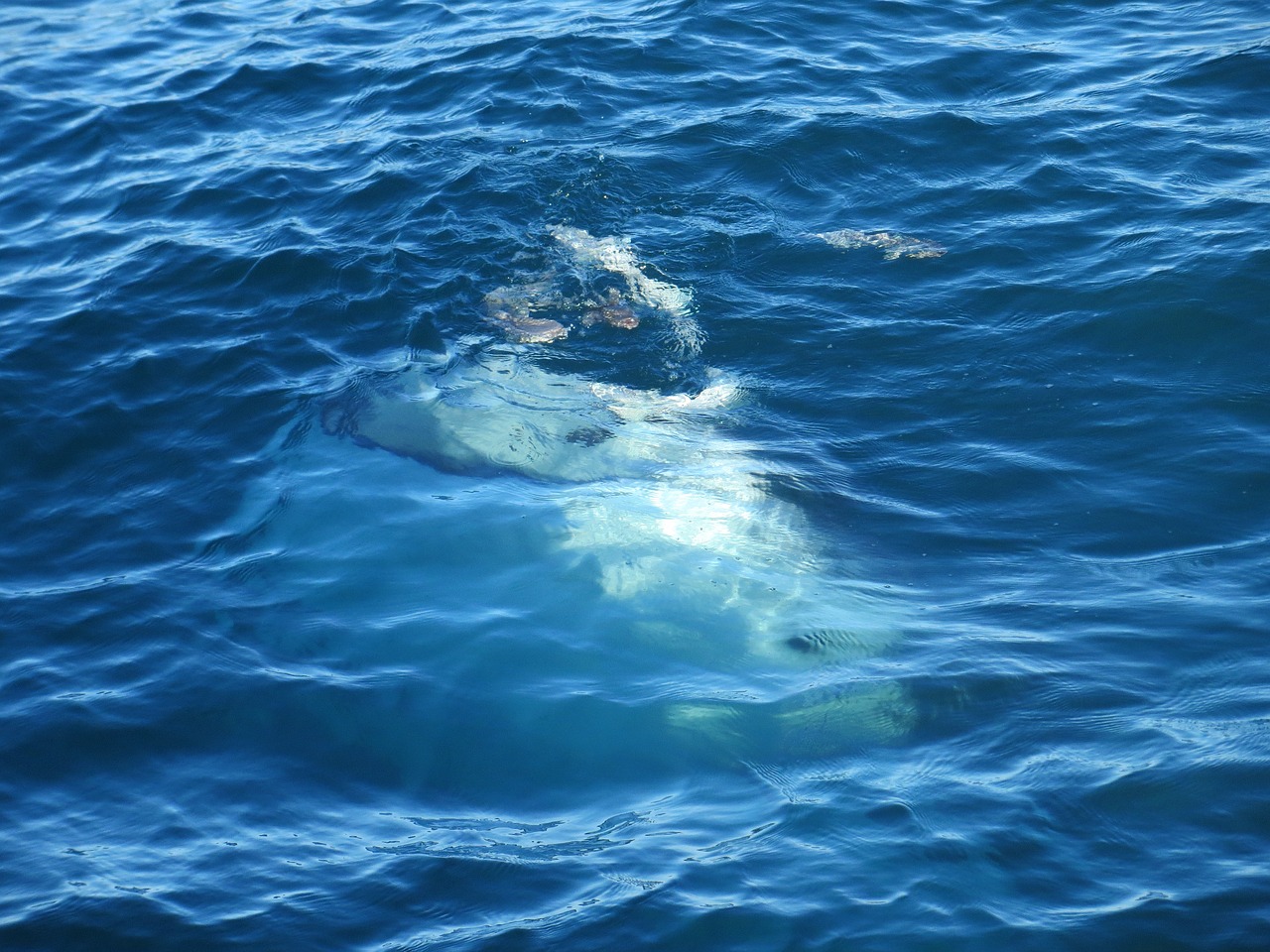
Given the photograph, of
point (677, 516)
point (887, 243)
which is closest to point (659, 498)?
point (677, 516)

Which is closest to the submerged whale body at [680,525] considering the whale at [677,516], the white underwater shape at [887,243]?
the whale at [677,516]

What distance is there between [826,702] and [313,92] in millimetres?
10981

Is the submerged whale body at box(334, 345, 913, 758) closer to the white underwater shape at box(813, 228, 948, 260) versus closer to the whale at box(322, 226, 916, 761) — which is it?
the whale at box(322, 226, 916, 761)

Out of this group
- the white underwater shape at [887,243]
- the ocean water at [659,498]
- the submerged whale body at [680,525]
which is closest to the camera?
the ocean water at [659,498]

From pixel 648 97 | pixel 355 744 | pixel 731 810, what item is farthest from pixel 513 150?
pixel 731 810

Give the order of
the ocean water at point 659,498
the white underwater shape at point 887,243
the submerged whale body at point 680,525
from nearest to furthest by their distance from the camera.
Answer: the ocean water at point 659,498 → the submerged whale body at point 680,525 → the white underwater shape at point 887,243

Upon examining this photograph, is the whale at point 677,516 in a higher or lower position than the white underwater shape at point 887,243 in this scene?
lower

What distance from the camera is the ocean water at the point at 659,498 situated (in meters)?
5.67

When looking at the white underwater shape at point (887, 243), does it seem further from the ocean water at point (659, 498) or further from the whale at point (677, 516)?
the whale at point (677, 516)

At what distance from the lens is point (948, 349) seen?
9391 millimetres

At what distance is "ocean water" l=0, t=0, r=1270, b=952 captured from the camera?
18.6 ft

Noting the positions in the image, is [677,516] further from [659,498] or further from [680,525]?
[659,498]

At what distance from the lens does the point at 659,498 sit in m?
7.83

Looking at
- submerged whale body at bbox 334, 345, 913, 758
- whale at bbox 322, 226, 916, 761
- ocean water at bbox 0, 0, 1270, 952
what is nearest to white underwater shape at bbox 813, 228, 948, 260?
ocean water at bbox 0, 0, 1270, 952
